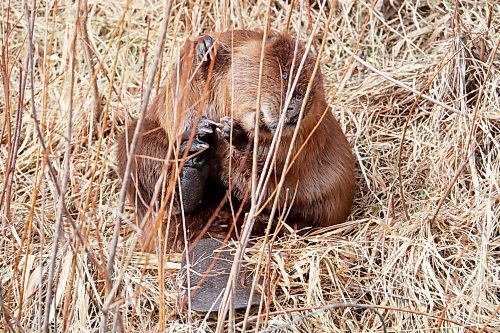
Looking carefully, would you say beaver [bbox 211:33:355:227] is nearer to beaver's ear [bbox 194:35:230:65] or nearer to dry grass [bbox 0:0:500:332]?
beaver's ear [bbox 194:35:230:65]

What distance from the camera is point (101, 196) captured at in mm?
4016

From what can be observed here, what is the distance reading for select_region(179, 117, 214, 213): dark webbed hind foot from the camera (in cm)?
350

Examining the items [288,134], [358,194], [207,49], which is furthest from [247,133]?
[358,194]

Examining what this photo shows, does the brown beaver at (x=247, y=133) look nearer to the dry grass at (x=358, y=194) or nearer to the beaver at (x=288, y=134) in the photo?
the beaver at (x=288, y=134)

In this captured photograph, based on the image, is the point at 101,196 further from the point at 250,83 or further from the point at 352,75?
the point at 352,75

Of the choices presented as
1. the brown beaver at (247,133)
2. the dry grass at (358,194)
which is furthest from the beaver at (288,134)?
the dry grass at (358,194)

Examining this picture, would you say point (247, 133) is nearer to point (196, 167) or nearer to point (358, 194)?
point (196, 167)

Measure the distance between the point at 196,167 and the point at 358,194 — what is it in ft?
3.54

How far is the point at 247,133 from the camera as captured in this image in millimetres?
3508

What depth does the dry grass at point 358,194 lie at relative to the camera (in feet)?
10.3

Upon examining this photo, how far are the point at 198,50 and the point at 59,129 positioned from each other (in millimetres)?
1355

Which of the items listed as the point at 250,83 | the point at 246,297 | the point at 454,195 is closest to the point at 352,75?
the point at 454,195

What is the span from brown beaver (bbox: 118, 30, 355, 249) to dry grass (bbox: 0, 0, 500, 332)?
152 millimetres

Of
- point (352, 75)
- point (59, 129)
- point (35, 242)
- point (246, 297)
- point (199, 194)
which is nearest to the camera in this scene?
point (246, 297)
